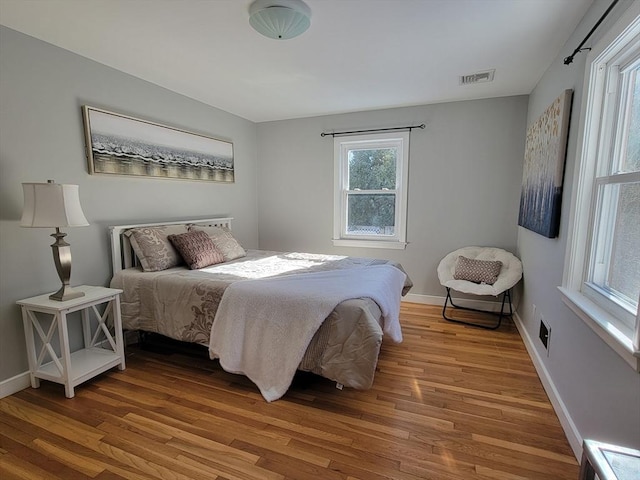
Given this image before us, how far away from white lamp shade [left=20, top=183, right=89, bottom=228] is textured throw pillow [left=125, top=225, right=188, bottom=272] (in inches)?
26.4

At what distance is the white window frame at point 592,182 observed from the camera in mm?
1377

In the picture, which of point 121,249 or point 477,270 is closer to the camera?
point 121,249

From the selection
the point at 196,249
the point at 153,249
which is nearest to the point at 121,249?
the point at 153,249

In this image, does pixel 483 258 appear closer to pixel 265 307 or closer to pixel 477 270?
pixel 477 270

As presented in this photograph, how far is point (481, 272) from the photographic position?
10.8ft

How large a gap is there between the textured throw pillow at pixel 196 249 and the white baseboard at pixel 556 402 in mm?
2706

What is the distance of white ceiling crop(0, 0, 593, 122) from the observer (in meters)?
1.83

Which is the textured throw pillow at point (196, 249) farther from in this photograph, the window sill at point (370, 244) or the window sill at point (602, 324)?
the window sill at point (602, 324)

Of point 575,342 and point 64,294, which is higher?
point 64,294

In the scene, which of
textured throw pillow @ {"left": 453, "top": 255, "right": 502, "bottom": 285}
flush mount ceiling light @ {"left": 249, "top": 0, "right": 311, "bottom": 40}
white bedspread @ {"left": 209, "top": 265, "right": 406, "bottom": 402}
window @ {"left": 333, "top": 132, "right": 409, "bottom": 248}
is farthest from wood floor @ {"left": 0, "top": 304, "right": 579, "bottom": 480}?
flush mount ceiling light @ {"left": 249, "top": 0, "right": 311, "bottom": 40}

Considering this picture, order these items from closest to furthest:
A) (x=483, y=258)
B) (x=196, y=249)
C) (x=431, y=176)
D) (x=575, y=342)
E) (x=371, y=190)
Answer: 1. (x=575, y=342)
2. (x=196, y=249)
3. (x=483, y=258)
4. (x=431, y=176)
5. (x=371, y=190)

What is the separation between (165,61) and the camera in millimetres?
2529

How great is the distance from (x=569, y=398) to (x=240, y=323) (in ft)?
6.47

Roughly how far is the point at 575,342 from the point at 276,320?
1.68 metres
